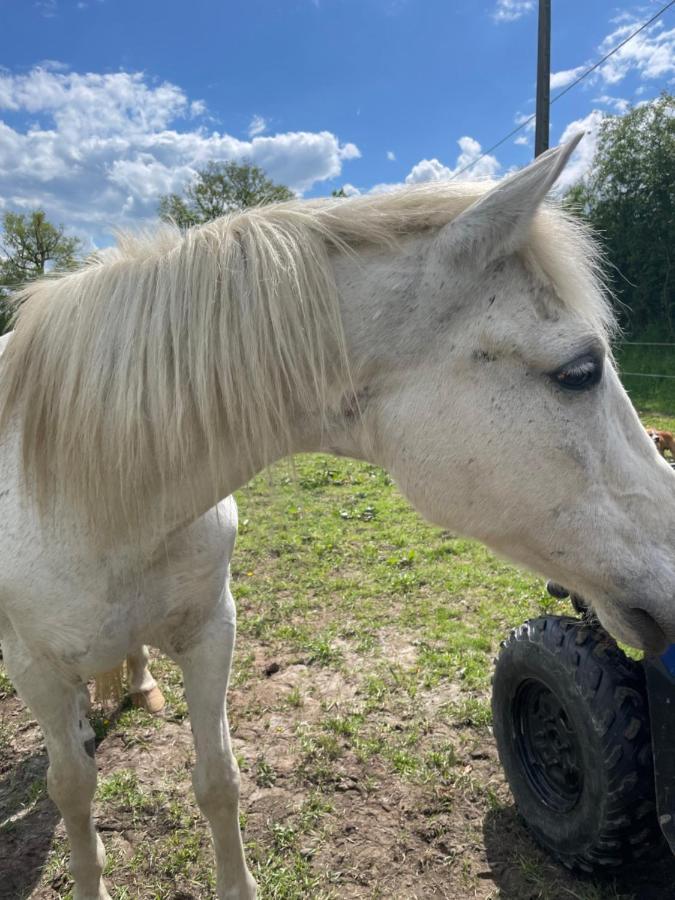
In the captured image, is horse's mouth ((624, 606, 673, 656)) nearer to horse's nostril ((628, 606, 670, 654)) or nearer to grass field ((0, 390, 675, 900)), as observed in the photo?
horse's nostril ((628, 606, 670, 654))

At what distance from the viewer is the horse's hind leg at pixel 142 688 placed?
10.2ft

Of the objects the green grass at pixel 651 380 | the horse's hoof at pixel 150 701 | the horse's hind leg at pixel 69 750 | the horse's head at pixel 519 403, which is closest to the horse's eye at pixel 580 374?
the horse's head at pixel 519 403

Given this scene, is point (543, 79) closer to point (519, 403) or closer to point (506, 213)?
point (506, 213)

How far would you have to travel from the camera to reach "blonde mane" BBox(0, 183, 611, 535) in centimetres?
131

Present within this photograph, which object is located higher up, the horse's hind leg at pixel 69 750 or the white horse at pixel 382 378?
the white horse at pixel 382 378

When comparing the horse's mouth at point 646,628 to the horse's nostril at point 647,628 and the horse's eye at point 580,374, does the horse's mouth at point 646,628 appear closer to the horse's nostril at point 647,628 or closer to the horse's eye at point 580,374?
the horse's nostril at point 647,628

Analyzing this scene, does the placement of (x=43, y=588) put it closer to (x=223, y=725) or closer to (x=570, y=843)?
(x=223, y=725)

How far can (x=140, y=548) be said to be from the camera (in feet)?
5.16

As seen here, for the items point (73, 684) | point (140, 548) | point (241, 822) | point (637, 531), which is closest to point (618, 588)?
point (637, 531)

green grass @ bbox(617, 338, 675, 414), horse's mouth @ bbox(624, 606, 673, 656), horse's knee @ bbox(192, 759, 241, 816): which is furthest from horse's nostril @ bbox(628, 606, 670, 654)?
green grass @ bbox(617, 338, 675, 414)

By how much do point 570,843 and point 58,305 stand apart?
92.8 inches

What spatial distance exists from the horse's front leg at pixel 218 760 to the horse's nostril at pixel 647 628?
4.23ft

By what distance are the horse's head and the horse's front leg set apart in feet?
3.34

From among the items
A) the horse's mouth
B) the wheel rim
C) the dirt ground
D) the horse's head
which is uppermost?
the horse's head
